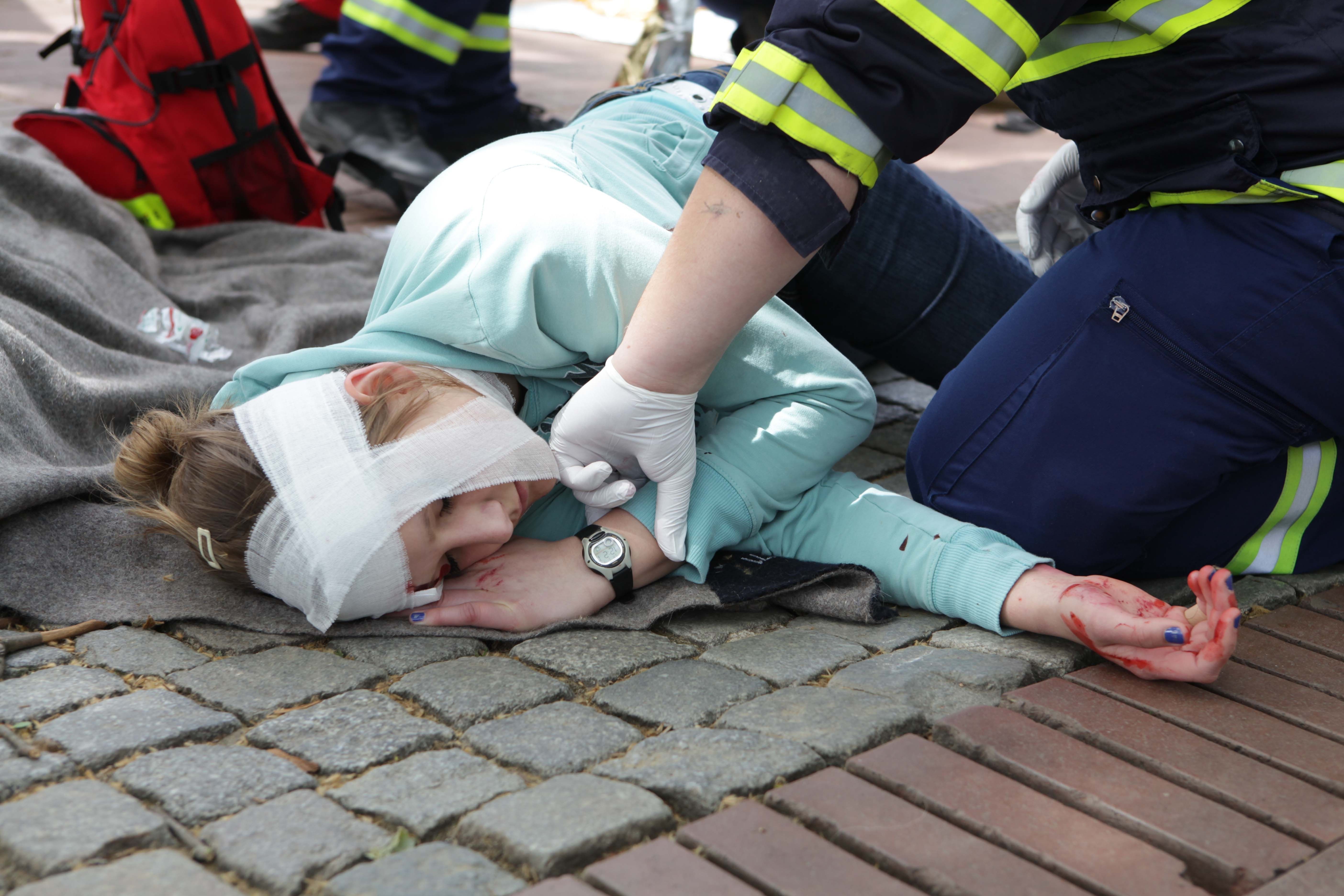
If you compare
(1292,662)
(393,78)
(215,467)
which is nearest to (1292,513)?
(1292,662)

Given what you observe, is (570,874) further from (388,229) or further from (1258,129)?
(388,229)

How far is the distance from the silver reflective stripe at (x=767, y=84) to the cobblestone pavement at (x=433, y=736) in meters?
0.78

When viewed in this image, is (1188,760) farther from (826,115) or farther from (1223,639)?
(826,115)

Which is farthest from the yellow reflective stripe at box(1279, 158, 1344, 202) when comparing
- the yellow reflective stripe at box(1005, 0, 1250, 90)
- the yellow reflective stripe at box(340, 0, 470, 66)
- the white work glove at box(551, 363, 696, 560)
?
the yellow reflective stripe at box(340, 0, 470, 66)

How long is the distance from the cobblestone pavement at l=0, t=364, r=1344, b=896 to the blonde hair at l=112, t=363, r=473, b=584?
6.5 inches

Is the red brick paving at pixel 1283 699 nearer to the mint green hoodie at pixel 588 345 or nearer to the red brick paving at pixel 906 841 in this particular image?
the mint green hoodie at pixel 588 345

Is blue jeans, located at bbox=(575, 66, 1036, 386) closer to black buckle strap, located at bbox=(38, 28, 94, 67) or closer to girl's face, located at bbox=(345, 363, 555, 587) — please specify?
girl's face, located at bbox=(345, 363, 555, 587)

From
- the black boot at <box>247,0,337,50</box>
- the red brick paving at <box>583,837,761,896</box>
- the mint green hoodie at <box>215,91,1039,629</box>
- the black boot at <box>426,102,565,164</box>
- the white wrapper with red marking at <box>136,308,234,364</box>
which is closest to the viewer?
the red brick paving at <box>583,837,761,896</box>

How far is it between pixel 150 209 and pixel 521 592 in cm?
234

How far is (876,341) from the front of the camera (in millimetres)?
2633

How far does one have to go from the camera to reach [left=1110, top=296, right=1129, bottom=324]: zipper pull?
1.89m

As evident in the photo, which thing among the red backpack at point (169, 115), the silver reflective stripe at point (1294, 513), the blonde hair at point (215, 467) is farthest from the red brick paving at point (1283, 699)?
the red backpack at point (169, 115)

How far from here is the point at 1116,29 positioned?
1.71 meters

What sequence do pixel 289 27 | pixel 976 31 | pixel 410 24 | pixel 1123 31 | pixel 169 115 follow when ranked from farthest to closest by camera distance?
pixel 289 27
pixel 410 24
pixel 169 115
pixel 1123 31
pixel 976 31
